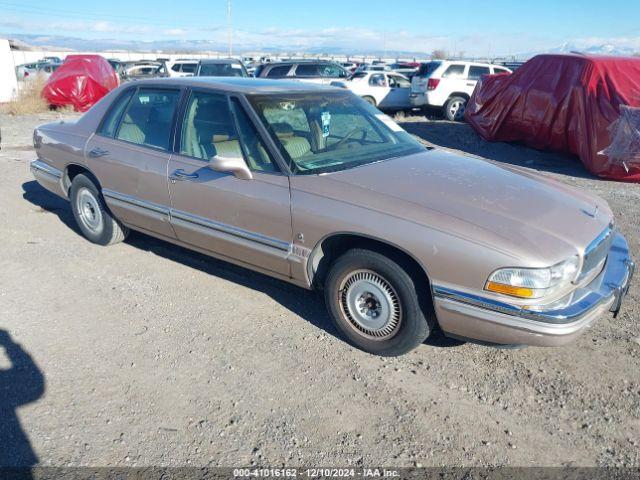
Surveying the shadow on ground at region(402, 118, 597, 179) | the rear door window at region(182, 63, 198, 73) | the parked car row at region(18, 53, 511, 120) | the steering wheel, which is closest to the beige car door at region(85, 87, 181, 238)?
the steering wheel

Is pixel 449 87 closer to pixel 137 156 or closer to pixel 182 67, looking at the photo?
pixel 182 67

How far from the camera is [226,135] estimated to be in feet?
13.0

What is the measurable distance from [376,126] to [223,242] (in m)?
1.60

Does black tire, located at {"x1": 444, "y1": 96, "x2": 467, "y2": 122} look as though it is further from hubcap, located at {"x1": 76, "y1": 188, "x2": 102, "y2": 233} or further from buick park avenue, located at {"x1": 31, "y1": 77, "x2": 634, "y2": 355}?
hubcap, located at {"x1": 76, "y1": 188, "x2": 102, "y2": 233}

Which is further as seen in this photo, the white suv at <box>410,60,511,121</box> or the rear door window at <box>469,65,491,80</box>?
the rear door window at <box>469,65,491,80</box>

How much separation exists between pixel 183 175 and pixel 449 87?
41.9 ft

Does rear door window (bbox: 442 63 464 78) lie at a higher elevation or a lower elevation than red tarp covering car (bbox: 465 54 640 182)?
higher

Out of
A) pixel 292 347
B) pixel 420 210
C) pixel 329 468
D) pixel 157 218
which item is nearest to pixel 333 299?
pixel 292 347

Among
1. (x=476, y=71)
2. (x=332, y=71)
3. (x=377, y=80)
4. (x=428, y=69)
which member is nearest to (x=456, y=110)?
(x=476, y=71)

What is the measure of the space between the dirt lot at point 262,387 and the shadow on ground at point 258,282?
0.07ft

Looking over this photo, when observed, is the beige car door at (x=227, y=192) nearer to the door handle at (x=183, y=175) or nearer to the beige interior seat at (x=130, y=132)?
the door handle at (x=183, y=175)

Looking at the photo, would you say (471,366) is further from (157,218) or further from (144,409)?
(157,218)

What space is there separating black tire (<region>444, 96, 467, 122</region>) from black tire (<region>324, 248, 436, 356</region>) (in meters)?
12.9

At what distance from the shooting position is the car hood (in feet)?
9.48
